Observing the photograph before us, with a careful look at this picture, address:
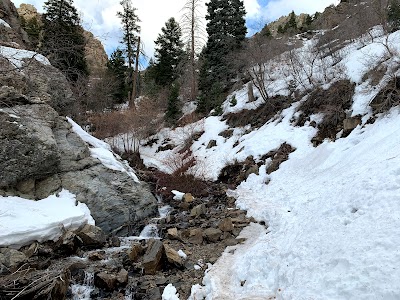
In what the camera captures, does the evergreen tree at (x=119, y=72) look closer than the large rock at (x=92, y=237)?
No

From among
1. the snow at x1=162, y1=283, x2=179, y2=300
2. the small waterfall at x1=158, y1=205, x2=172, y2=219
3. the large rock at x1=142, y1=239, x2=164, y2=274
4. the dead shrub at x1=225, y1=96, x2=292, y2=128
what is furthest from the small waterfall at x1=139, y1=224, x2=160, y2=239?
the dead shrub at x1=225, y1=96, x2=292, y2=128

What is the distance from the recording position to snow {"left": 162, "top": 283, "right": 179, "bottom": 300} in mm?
5495

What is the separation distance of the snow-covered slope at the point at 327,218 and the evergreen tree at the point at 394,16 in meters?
3.90

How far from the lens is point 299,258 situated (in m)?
5.09

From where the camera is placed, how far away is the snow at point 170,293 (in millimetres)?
5495

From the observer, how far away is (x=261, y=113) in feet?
59.7

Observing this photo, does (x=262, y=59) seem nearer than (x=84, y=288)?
No

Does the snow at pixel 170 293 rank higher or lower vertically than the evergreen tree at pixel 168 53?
lower

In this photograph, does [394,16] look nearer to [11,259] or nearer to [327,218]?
[327,218]

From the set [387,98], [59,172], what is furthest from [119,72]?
[387,98]

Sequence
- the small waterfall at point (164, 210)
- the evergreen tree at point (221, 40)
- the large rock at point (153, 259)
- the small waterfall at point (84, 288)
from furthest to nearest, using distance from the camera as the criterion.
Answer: the evergreen tree at point (221, 40)
the small waterfall at point (164, 210)
the large rock at point (153, 259)
the small waterfall at point (84, 288)

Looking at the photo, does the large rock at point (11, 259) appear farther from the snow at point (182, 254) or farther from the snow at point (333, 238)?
the snow at point (333, 238)

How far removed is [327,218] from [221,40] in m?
24.1

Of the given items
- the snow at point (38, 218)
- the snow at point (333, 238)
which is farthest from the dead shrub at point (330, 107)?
the snow at point (38, 218)
